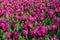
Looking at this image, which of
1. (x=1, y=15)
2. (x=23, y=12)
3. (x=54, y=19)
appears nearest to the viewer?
(x=54, y=19)

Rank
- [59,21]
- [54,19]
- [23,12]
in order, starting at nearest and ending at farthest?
[59,21]
[54,19]
[23,12]

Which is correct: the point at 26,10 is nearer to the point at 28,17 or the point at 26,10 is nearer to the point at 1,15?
the point at 1,15

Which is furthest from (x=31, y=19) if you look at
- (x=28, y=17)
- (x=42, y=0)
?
(x=42, y=0)

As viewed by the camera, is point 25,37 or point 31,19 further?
point 31,19

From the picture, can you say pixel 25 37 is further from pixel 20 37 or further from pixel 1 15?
pixel 1 15

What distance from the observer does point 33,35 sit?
3027 mm

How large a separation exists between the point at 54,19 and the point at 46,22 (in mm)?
179

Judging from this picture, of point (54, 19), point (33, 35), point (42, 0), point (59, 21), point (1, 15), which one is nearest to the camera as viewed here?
point (33, 35)

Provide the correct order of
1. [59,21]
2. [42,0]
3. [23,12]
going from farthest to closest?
[42,0], [23,12], [59,21]

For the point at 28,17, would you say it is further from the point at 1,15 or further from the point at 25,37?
the point at 1,15

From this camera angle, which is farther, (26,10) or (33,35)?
(26,10)

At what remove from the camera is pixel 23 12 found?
4.39m

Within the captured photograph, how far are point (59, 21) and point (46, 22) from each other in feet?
1.44

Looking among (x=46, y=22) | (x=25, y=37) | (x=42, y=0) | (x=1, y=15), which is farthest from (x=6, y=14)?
(x=42, y=0)
